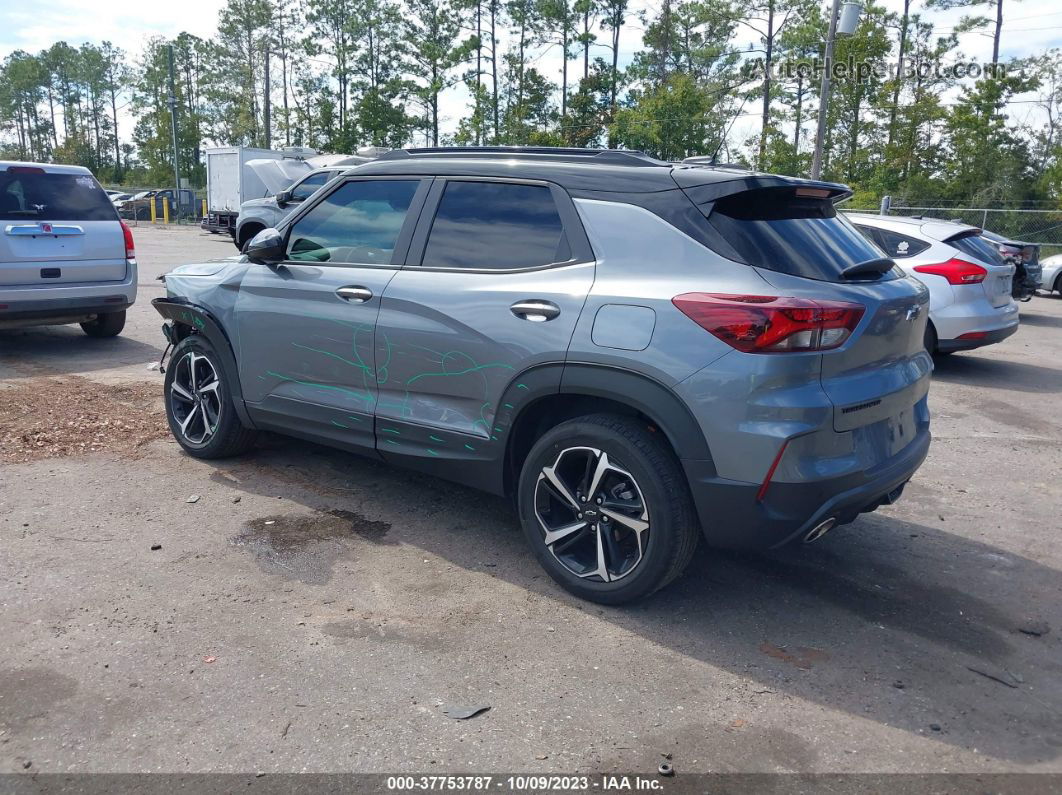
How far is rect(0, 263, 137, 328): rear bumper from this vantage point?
8586 mm

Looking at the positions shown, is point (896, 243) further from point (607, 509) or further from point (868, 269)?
point (607, 509)

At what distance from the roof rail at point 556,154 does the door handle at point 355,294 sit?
32.8 inches

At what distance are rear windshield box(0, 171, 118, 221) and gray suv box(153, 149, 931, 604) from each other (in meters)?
5.16

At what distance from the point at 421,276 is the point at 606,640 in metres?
1.94

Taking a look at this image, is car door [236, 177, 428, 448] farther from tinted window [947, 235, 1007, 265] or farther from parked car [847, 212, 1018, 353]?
tinted window [947, 235, 1007, 265]

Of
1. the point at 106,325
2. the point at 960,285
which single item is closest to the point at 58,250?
the point at 106,325

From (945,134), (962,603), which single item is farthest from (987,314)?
(945,134)

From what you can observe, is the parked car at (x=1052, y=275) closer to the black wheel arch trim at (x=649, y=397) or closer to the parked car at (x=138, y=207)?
the black wheel arch trim at (x=649, y=397)

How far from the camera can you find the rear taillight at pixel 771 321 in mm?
3336

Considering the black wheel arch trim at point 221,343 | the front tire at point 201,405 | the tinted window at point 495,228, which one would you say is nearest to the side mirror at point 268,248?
the black wheel arch trim at point 221,343

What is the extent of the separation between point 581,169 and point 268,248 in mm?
1945

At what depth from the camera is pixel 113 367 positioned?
861 centimetres

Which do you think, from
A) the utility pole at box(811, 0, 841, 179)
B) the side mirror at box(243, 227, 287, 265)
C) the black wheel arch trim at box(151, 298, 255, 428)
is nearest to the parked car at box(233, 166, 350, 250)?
the utility pole at box(811, 0, 841, 179)

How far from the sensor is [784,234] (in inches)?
145
